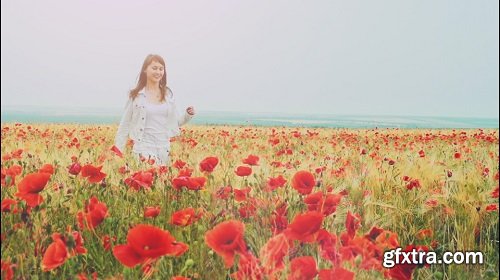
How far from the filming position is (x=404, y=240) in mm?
1933

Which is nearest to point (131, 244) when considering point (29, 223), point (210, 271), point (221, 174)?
point (210, 271)

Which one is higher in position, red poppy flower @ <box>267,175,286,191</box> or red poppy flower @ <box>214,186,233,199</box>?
red poppy flower @ <box>267,175,286,191</box>

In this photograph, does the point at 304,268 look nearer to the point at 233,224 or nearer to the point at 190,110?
the point at 233,224

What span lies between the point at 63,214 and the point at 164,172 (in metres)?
0.51

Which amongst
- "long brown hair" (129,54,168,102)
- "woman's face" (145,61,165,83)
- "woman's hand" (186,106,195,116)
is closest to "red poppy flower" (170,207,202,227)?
"woman's hand" (186,106,195,116)

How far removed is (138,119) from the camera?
3500 mm

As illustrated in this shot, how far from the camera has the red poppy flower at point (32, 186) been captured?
57.2 inches

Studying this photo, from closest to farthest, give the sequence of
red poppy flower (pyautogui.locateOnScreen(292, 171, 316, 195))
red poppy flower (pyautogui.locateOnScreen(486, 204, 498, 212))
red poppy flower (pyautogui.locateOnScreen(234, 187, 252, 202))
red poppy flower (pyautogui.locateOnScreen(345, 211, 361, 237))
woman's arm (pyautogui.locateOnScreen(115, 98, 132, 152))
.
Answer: red poppy flower (pyautogui.locateOnScreen(345, 211, 361, 237)) → red poppy flower (pyautogui.locateOnScreen(292, 171, 316, 195)) → red poppy flower (pyautogui.locateOnScreen(234, 187, 252, 202)) → red poppy flower (pyautogui.locateOnScreen(486, 204, 498, 212)) → woman's arm (pyautogui.locateOnScreen(115, 98, 132, 152))

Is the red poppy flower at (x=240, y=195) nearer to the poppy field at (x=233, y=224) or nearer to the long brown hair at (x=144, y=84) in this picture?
the poppy field at (x=233, y=224)

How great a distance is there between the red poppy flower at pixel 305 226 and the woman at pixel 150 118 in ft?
7.64

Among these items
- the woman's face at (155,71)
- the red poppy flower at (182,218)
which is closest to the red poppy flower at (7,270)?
the red poppy flower at (182,218)

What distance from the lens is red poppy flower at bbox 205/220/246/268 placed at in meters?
1.13

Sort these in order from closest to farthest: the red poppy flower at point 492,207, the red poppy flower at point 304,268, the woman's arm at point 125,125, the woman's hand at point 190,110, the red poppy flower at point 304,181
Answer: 1. the red poppy flower at point 304,268
2. the red poppy flower at point 304,181
3. the red poppy flower at point 492,207
4. the woman's hand at point 190,110
5. the woman's arm at point 125,125

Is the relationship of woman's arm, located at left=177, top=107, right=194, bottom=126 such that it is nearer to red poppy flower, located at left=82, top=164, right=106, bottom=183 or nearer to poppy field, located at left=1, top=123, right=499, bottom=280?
poppy field, located at left=1, top=123, right=499, bottom=280
